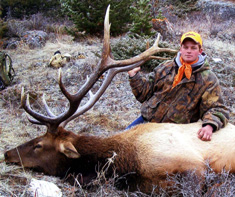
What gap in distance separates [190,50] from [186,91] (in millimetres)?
555

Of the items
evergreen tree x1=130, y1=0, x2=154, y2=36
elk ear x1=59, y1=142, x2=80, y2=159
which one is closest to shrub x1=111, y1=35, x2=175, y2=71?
evergreen tree x1=130, y1=0, x2=154, y2=36

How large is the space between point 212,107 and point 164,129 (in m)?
0.70

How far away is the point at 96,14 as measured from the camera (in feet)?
30.1

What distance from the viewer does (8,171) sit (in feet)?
10.2

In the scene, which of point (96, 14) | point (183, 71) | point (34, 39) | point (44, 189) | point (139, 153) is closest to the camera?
point (44, 189)

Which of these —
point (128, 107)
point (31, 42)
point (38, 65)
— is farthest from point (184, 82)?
point (31, 42)

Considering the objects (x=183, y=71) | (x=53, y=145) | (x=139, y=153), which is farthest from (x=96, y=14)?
(x=139, y=153)

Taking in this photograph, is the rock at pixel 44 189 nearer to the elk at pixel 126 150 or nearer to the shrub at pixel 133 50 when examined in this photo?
the elk at pixel 126 150

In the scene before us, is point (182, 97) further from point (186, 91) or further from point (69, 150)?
point (69, 150)

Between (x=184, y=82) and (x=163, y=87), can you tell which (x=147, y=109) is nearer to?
(x=163, y=87)

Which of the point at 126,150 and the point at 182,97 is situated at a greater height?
the point at 182,97

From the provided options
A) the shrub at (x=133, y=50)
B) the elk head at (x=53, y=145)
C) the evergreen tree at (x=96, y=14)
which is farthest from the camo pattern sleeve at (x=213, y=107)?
the evergreen tree at (x=96, y=14)

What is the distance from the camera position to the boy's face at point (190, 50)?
3.34 m

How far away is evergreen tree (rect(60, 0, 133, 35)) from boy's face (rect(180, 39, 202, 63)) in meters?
6.09
